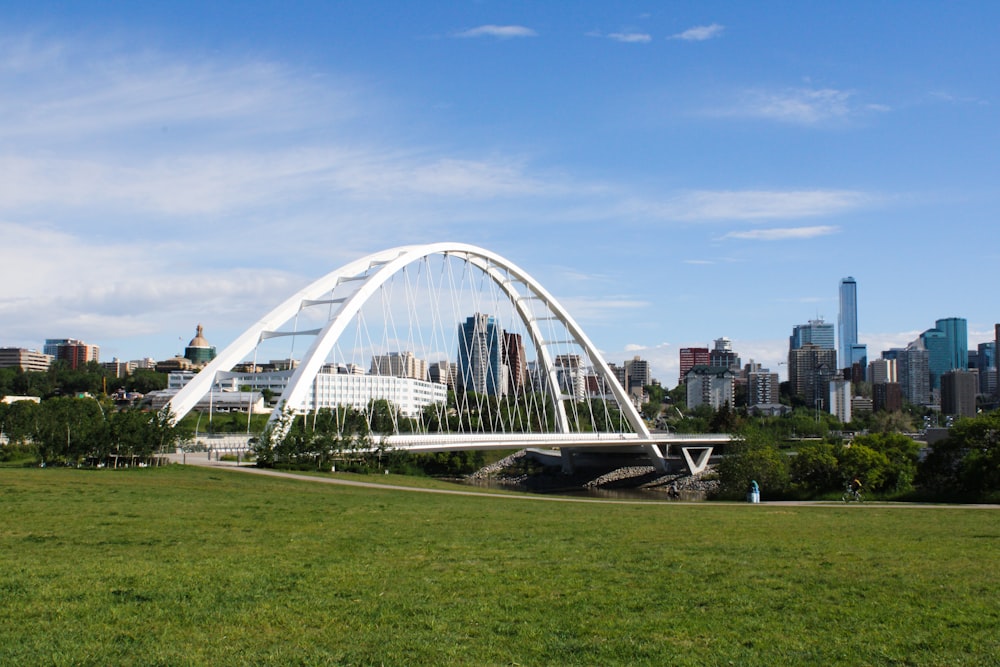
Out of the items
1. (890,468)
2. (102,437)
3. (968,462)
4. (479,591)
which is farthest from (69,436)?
(890,468)

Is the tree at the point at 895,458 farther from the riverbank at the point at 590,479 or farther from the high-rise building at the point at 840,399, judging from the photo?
the high-rise building at the point at 840,399

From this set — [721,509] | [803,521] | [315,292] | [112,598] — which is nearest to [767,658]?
[112,598]

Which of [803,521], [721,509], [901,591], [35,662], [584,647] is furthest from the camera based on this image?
[721,509]

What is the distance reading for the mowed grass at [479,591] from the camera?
279 inches

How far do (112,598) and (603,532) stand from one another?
8.42m

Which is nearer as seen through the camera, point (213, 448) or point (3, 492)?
point (3, 492)

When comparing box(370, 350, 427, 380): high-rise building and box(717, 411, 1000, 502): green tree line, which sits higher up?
box(370, 350, 427, 380): high-rise building

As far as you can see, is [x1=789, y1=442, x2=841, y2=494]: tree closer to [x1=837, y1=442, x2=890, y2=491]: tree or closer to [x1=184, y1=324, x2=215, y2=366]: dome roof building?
[x1=837, y1=442, x2=890, y2=491]: tree

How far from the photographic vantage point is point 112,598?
339 inches

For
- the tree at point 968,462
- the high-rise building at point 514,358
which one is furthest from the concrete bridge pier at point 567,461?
the tree at point 968,462

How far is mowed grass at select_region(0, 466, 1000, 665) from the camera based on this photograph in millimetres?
7074

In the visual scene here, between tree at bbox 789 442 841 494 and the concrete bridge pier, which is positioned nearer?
tree at bbox 789 442 841 494

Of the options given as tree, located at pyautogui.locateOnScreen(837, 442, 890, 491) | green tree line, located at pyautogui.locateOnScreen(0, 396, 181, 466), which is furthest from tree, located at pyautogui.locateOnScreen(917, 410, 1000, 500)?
green tree line, located at pyautogui.locateOnScreen(0, 396, 181, 466)

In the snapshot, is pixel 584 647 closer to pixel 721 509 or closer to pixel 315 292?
pixel 721 509
